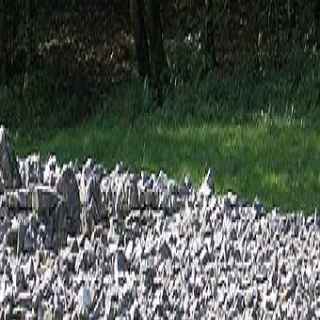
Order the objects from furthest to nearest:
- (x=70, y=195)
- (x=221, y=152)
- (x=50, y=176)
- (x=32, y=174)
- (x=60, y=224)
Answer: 1. (x=221, y=152)
2. (x=32, y=174)
3. (x=50, y=176)
4. (x=70, y=195)
5. (x=60, y=224)

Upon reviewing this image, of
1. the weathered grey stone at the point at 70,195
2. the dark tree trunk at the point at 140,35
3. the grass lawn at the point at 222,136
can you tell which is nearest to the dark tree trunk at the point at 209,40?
the dark tree trunk at the point at 140,35

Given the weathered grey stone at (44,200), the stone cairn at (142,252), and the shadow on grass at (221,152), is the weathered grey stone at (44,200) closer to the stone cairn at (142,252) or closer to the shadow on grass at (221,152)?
the stone cairn at (142,252)

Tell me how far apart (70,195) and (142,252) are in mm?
751

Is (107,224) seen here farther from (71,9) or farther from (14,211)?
(71,9)

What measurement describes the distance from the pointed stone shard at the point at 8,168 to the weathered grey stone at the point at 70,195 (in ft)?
1.45

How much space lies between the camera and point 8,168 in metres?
4.66

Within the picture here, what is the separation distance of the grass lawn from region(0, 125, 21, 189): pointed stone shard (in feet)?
8.01

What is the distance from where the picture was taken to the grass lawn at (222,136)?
8.05 m

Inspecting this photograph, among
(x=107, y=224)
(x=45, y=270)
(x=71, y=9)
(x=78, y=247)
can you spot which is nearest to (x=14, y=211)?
(x=107, y=224)

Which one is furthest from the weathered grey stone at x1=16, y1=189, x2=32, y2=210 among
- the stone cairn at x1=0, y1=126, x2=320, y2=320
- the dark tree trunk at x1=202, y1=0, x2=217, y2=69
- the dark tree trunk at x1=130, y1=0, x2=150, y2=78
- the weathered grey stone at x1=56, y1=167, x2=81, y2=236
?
the dark tree trunk at x1=202, y1=0, x2=217, y2=69

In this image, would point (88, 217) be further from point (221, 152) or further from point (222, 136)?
point (222, 136)

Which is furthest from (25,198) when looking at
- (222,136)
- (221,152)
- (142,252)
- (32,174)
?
(222,136)

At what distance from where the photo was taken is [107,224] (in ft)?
13.5

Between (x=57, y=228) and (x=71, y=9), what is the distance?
15.8 m
